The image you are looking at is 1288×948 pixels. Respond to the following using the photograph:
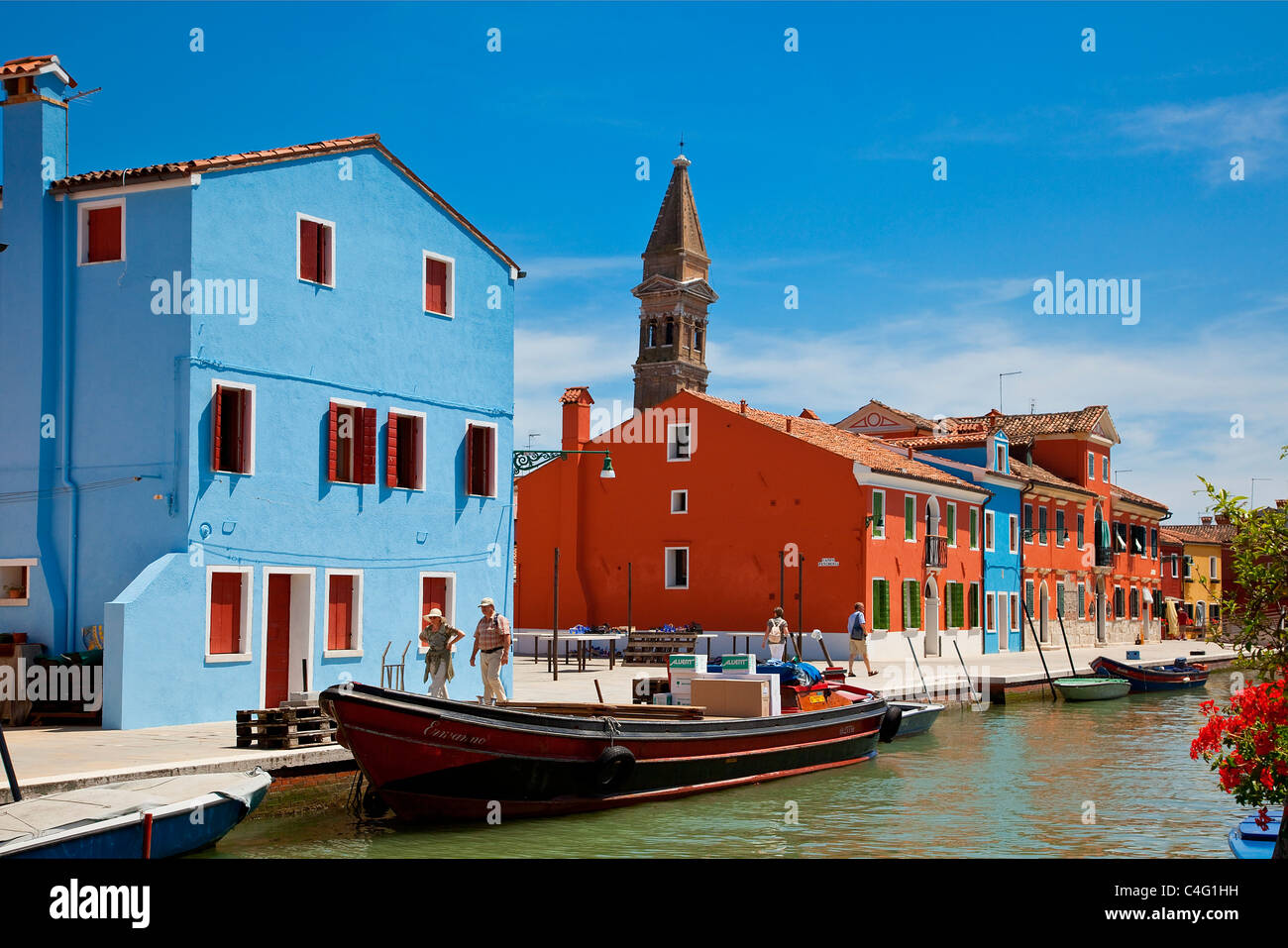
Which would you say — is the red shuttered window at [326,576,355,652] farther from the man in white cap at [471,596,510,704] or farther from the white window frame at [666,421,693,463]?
the white window frame at [666,421,693,463]

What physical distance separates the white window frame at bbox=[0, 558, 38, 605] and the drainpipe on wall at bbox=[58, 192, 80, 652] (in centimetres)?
58

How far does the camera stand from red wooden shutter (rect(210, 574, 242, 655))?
60.3 ft

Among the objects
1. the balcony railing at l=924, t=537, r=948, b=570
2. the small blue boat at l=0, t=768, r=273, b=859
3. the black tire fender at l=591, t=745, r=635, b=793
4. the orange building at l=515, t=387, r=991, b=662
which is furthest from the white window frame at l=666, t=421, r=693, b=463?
the small blue boat at l=0, t=768, r=273, b=859

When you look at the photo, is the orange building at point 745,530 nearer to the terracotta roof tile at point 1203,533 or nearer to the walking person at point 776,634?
the walking person at point 776,634

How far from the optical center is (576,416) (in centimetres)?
4200

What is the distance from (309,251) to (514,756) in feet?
32.1

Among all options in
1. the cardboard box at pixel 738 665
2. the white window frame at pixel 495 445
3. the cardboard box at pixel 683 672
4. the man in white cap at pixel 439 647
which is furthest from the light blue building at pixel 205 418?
the cardboard box at pixel 738 665

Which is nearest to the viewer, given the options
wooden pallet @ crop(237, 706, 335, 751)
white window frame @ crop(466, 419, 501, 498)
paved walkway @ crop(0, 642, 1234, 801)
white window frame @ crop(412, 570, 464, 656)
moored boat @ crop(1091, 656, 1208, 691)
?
paved walkway @ crop(0, 642, 1234, 801)

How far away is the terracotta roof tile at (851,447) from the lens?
38594 millimetres

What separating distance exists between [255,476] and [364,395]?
262cm

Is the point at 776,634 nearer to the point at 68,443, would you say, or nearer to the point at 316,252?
the point at 316,252

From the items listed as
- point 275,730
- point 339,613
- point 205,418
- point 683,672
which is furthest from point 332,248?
point 275,730

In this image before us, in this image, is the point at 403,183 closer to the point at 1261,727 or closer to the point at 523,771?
the point at 523,771
